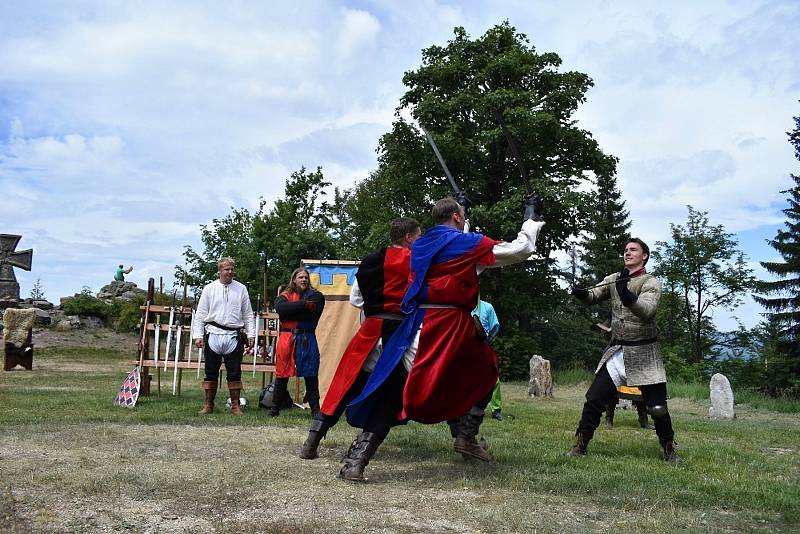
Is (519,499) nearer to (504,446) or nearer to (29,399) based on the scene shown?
(504,446)

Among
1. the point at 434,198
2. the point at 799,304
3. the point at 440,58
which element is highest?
the point at 440,58

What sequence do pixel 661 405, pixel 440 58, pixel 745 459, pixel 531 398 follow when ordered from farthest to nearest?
1. pixel 440 58
2. pixel 531 398
3. pixel 745 459
4. pixel 661 405

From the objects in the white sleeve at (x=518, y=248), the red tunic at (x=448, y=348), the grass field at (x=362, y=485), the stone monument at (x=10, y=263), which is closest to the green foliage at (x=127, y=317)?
the stone monument at (x=10, y=263)

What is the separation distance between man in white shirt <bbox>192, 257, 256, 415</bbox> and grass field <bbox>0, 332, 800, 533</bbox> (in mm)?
346

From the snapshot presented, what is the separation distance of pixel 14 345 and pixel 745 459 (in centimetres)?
1431

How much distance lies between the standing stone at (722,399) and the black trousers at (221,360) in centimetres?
706

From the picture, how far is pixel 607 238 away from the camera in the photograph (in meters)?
36.0

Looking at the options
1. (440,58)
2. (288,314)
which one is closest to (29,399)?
(288,314)

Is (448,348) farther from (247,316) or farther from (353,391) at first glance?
(247,316)

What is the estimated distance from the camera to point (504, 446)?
611 cm

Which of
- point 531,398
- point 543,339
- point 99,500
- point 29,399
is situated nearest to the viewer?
point 99,500

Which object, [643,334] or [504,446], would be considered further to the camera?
[504,446]

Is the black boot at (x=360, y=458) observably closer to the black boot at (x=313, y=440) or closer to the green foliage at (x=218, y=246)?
the black boot at (x=313, y=440)

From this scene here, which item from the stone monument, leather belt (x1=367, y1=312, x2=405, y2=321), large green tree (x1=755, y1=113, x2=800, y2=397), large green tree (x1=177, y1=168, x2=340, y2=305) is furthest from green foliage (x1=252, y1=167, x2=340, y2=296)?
leather belt (x1=367, y1=312, x2=405, y2=321)
